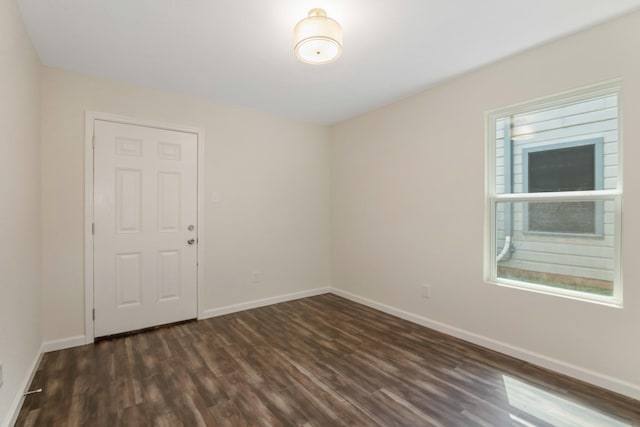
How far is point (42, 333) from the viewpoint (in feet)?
8.51

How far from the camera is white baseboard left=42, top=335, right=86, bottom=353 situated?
2605mm

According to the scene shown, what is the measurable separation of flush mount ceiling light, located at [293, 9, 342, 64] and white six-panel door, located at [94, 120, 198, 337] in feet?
6.40

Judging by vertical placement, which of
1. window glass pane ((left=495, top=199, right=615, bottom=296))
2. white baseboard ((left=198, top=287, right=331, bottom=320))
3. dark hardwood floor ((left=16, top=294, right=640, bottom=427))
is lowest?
dark hardwood floor ((left=16, top=294, right=640, bottom=427))

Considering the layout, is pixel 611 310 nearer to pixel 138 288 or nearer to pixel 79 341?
pixel 138 288

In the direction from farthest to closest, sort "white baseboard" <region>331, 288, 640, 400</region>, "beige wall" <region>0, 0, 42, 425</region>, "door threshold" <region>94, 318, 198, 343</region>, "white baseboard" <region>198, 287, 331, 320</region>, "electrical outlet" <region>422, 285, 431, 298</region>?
"white baseboard" <region>198, 287, 331, 320</region>, "electrical outlet" <region>422, 285, 431, 298</region>, "door threshold" <region>94, 318, 198, 343</region>, "white baseboard" <region>331, 288, 640, 400</region>, "beige wall" <region>0, 0, 42, 425</region>

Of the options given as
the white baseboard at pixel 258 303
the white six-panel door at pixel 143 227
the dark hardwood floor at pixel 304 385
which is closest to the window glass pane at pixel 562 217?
the dark hardwood floor at pixel 304 385

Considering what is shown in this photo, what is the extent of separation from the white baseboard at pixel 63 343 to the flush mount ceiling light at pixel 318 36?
3.12 meters

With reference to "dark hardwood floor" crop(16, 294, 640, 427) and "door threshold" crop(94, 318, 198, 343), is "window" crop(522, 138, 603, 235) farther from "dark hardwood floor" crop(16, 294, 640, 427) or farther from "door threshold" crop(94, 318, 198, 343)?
"door threshold" crop(94, 318, 198, 343)

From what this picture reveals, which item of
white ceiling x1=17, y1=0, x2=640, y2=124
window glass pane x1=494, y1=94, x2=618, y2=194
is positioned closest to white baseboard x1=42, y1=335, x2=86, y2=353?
white ceiling x1=17, y1=0, x2=640, y2=124

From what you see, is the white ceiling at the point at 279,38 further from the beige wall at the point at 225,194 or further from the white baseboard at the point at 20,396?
the white baseboard at the point at 20,396

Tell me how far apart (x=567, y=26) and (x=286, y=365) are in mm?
3229

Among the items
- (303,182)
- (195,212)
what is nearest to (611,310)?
(303,182)

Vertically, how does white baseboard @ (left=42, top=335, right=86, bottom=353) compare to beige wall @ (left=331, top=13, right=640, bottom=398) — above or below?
below

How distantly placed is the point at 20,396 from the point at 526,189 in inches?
155
